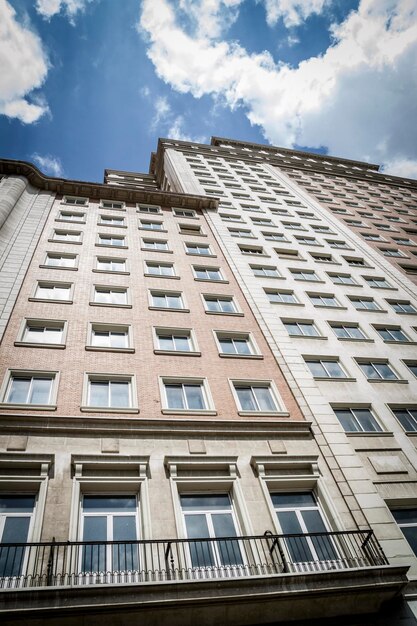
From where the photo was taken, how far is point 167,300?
21.1m

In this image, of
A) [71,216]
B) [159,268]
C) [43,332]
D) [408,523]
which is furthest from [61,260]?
[408,523]

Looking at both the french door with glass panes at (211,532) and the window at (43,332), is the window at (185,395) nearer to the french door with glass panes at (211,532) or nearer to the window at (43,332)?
the french door with glass panes at (211,532)

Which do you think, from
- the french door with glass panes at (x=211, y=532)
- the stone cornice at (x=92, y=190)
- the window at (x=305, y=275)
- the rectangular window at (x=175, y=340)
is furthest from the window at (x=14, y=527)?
the stone cornice at (x=92, y=190)

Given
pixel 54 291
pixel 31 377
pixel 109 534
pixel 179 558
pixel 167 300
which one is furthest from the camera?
pixel 167 300

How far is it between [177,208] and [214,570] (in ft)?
90.7

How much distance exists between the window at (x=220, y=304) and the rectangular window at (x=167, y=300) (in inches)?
55.6

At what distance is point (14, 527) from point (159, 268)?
1620cm

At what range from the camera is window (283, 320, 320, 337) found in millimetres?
20969

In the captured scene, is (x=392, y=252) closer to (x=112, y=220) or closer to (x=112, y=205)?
(x=112, y=220)

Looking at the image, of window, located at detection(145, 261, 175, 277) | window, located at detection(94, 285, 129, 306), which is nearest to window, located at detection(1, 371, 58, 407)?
window, located at detection(94, 285, 129, 306)

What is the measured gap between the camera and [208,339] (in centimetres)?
1866

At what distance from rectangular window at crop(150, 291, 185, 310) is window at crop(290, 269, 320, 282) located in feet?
28.9

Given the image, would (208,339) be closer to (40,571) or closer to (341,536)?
(341,536)

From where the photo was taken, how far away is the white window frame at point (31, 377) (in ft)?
43.9
